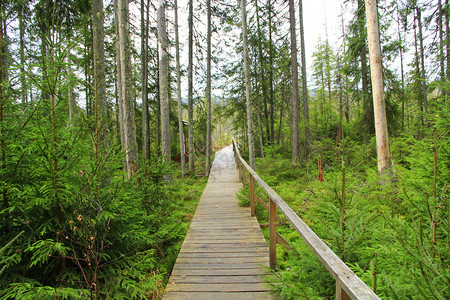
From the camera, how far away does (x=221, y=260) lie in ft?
11.8

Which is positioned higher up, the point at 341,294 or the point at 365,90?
the point at 365,90

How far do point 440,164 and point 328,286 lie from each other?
191 cm

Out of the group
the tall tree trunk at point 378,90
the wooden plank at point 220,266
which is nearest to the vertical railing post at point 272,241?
the wooden plank at point 220,266

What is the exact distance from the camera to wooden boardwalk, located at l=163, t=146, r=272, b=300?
2852mm

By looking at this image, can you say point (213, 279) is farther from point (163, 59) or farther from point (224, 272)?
point (163, 59)

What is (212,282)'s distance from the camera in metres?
3.05

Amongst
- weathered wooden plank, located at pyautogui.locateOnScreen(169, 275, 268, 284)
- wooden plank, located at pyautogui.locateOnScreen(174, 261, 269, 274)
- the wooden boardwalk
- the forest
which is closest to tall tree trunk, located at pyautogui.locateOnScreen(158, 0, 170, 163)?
the forest

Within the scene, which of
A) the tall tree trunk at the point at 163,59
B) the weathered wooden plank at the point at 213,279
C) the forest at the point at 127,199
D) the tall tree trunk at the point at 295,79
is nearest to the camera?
the forest at the point at 127,199

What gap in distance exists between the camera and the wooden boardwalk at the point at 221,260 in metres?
2.85

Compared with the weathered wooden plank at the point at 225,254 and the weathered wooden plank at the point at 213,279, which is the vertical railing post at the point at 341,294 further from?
the weathered wooden plank at the point at 225,254

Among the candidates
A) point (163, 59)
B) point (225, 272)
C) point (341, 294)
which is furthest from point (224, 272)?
point (163, 59)

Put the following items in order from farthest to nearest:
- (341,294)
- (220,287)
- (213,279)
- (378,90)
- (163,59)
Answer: (163,59)
(378,90)
(213,279)
(220,287)
(341,294)

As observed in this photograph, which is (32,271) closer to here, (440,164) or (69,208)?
(69,208)

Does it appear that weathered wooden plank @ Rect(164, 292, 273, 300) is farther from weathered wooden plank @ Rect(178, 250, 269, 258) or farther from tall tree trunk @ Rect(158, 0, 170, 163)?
tall tree trunk @ Rect(158, 0, 170, 163)
